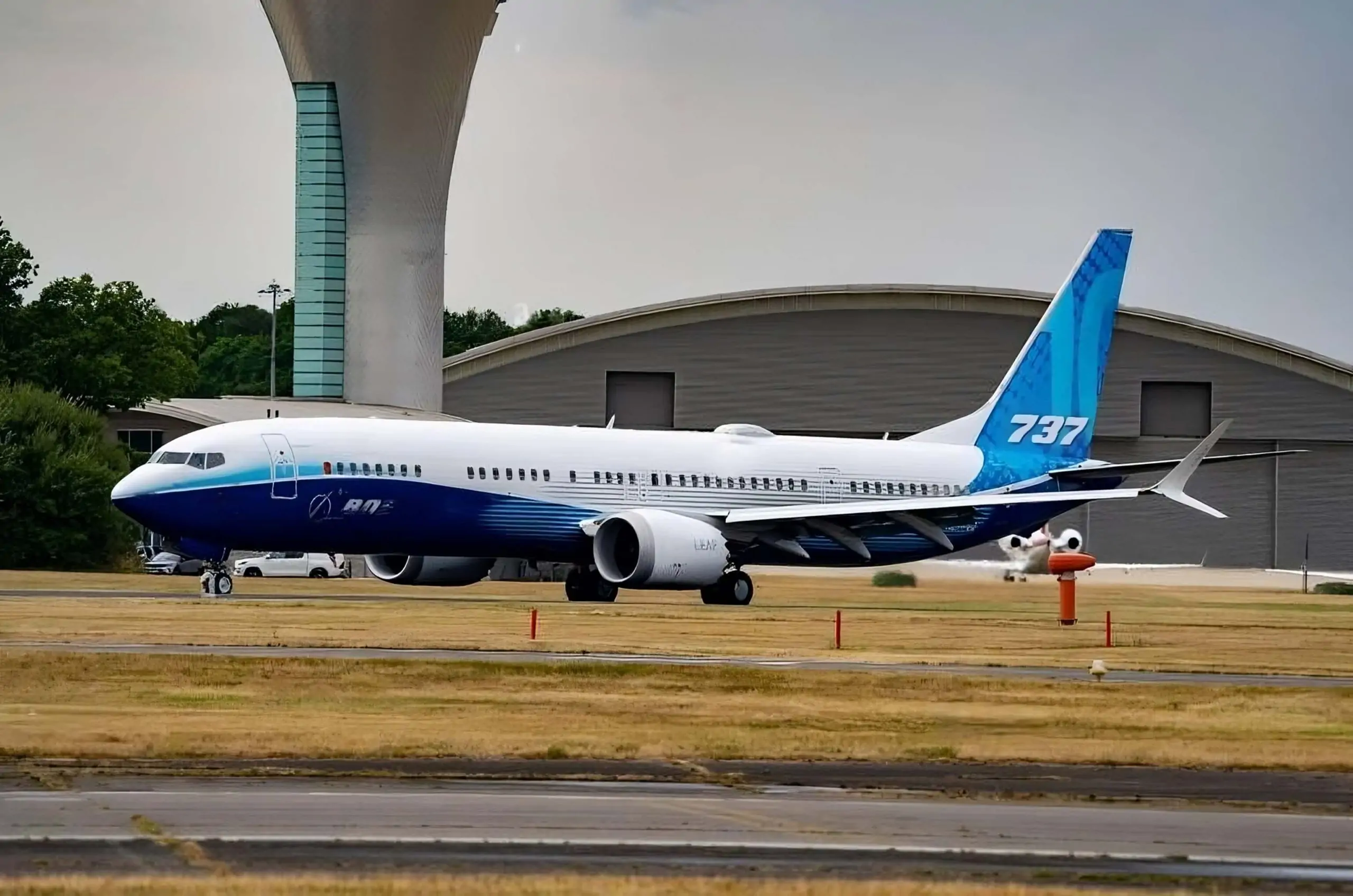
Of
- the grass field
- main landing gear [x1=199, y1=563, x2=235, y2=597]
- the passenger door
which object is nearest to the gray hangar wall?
the grass field

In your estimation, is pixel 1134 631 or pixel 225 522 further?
pixel 225 522

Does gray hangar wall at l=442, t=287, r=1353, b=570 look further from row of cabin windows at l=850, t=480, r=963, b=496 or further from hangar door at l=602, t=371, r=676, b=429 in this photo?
row of cabin windows at l=850, t=480, r=963, b=496

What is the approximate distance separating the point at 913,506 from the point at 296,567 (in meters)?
35.3

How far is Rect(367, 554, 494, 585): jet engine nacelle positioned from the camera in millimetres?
49156

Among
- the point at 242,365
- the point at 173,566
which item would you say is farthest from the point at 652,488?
the point at 242,365

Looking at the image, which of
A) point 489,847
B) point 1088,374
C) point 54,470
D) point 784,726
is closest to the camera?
point 489,847

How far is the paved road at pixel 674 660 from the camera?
28.5 metres

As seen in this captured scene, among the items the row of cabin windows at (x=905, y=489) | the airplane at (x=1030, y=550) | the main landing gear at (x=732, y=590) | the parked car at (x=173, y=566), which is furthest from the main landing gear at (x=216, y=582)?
the parked car at (x=173, y=566)

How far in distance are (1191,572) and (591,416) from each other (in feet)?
96.0

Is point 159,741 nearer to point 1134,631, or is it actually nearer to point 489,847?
point 489,847

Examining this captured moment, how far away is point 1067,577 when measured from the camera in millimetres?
42188

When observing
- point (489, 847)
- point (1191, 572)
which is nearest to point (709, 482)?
point (1191, 572)

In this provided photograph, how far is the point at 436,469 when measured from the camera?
45.0 meters

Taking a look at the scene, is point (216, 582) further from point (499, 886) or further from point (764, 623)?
point (499, 886)
